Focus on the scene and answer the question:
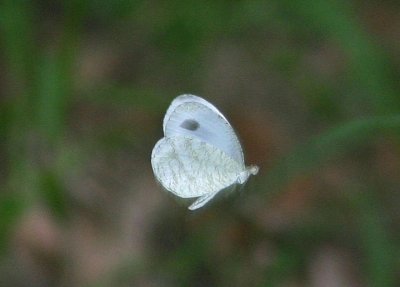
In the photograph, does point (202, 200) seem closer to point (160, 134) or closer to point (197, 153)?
point (197, 153)

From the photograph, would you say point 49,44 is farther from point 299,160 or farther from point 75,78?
point 299,160

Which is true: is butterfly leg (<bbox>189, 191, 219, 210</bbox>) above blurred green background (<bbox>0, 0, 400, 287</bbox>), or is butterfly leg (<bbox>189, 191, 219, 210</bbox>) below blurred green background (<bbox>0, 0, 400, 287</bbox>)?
below

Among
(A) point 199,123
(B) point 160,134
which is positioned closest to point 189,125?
(A) point 199,123

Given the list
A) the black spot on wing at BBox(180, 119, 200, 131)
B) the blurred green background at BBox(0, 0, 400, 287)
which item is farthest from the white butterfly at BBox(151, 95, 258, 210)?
the blurred green background at BBox(0, 0, 400, 287)

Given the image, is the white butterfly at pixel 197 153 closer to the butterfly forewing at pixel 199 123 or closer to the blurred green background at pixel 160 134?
the butterfly forewing at pixel 199 123

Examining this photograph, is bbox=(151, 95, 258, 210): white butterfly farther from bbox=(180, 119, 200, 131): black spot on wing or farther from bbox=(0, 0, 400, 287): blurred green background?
bbox=(0, 0, 400, 287): blurred green background

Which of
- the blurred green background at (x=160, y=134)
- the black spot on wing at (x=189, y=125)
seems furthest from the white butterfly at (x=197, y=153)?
the blurred green background at (x=160, y=134)

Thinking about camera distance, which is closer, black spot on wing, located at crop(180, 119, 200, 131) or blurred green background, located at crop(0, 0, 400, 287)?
black spot on wing, located at crop(180, 119, 200, 131)
